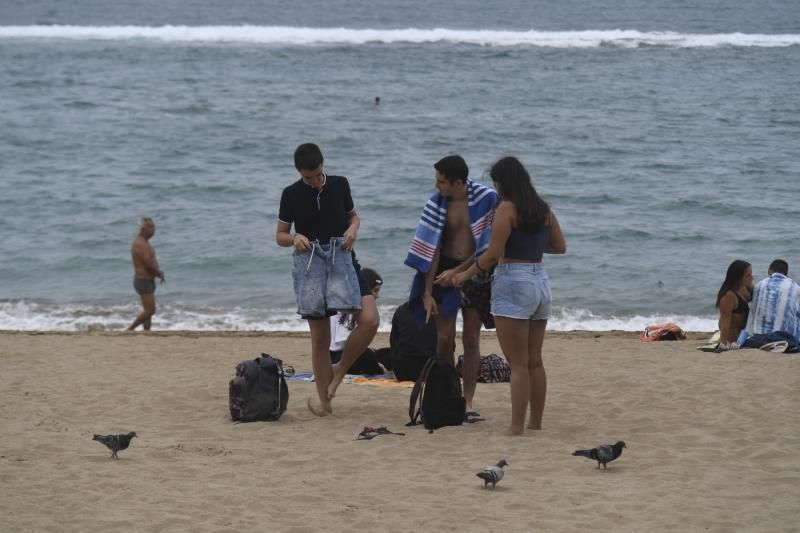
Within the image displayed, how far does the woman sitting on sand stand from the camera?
10094mm

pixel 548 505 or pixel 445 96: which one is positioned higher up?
pixel 445 96

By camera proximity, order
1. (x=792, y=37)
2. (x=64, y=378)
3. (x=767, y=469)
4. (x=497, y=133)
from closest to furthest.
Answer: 1. (x=767, y=469)
2. (x=64, y=378)
3. (x=497, y=133)
4. (x=792, y=37)

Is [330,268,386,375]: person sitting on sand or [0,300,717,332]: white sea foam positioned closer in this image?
[330,268,386,375]: person sitting on sand

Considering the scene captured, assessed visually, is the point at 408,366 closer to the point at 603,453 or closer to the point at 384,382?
the point at 384,382

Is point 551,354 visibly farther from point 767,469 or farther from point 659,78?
point 659,78

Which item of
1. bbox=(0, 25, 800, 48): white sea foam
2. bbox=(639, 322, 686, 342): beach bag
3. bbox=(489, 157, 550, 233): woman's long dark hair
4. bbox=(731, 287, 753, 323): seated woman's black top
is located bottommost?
bbox=(639, 322, 686, 342): beach bag

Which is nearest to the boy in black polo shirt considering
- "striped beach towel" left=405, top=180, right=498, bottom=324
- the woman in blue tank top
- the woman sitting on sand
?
"striped beach towel" left=405, top=180, right=498, bottom=324

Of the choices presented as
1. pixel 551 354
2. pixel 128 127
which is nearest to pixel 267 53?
pixel 128 127

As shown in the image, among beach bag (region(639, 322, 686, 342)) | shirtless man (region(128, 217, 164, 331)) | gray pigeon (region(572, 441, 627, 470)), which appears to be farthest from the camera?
shirtless man (region(128, 217, 164, 331))

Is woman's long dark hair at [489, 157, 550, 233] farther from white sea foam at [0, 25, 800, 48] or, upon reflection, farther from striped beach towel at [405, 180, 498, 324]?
white sea foam at [0, 25, 800, 48]

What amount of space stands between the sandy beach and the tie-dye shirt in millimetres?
489

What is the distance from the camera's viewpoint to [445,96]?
34438mm

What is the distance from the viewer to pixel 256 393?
7355mm

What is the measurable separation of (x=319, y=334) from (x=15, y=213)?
15.6m
